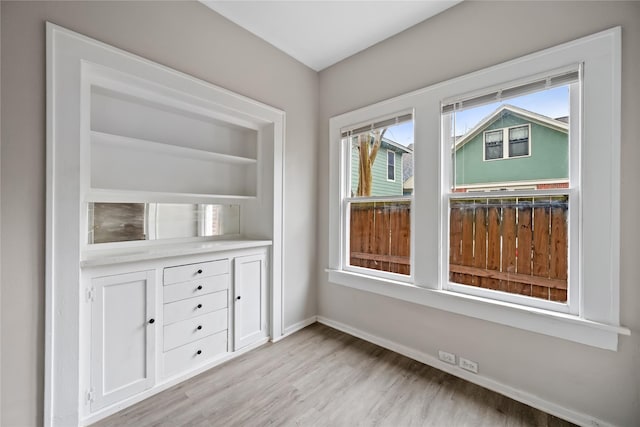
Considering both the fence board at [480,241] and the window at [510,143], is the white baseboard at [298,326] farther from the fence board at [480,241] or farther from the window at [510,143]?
the window at [510,143]

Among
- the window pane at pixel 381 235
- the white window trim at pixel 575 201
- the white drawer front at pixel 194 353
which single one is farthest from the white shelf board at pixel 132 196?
the white window trim at pixel 575 201

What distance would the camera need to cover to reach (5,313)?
1346 millimetres

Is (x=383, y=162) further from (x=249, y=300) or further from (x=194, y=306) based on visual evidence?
(x=194, y=306)

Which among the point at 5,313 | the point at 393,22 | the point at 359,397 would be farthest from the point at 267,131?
the point at 359,397

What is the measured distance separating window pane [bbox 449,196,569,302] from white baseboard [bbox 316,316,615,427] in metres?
0.66

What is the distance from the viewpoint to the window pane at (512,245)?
1.70 m

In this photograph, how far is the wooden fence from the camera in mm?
1706

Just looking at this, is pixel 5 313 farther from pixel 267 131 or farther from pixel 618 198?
pixel 618 198

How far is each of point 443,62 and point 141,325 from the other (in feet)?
9.86

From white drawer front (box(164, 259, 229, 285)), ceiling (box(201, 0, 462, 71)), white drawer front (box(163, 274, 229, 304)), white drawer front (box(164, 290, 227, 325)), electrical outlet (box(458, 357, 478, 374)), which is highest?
ceiling (box(201, 0, 462, 71))

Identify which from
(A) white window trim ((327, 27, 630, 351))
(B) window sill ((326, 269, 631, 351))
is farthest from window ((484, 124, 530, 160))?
(B) window sill ((326, 269, 631, 351))

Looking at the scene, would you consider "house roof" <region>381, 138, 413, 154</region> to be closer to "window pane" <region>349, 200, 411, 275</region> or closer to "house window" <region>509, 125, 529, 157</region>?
"window pane" <region>349, 200, 411, 275</region>

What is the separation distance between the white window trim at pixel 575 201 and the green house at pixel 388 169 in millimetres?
227

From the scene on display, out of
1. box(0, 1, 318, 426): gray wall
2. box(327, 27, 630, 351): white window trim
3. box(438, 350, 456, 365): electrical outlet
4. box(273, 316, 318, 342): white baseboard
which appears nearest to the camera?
box(0, 1, 318, 426): gray wall
